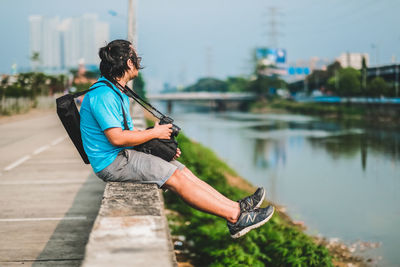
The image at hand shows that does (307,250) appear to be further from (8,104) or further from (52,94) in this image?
(52,94)

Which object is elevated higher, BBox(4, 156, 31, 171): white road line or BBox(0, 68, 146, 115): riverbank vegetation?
BBox(0, 68, 146, 115): riverbank vegetation

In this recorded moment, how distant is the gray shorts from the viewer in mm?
3375

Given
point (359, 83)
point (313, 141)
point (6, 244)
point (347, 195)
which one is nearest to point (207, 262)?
point (6, 244)

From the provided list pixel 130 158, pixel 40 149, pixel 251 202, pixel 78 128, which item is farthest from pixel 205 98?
pixel 130 158

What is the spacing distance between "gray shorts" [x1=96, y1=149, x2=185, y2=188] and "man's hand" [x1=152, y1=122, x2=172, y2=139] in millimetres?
157

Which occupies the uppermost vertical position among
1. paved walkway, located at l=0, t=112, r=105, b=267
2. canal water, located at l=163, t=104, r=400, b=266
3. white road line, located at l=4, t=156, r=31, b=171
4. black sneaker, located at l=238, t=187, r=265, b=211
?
black sneaker, located at l=238, t=187, r=265, b=211

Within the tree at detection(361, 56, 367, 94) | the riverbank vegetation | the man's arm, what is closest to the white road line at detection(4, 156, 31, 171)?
the man's arm

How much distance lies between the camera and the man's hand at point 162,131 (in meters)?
3.44

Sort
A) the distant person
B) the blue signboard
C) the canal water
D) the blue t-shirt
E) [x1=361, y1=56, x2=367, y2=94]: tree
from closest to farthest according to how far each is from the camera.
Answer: the blue t-shirt < the distant person < the canal water < [x1=361, y1=56, x2=367, y2=94]: tree < the blue signboard

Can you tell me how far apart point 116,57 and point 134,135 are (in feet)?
1.84

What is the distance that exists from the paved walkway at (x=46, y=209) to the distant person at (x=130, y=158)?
0.88 meters

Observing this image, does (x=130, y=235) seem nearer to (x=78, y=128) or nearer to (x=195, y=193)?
(x=195, y=193)

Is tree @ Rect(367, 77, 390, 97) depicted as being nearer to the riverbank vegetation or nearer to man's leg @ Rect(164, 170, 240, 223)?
the riverbank vegetation

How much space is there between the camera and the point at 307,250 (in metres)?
6.14
